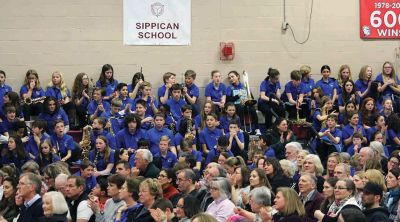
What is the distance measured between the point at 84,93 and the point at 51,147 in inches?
103

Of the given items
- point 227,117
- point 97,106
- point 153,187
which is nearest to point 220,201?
point 153,187

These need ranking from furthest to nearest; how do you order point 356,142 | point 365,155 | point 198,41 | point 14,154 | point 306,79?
1. point 198,41
2. point 306,79
3. point 356,142
4. point 14,154
5. point 365,155

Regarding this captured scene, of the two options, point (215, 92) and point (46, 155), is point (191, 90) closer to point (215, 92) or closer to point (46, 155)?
point (215, 92)

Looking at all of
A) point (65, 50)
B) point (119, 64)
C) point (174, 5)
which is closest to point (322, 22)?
point (174, 5)

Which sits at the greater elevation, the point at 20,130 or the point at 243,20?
the point at 243,20

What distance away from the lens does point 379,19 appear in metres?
16.2

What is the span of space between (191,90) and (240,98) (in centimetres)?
95

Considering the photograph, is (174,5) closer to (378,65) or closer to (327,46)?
(327,46)

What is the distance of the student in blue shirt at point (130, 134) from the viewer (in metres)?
13.0

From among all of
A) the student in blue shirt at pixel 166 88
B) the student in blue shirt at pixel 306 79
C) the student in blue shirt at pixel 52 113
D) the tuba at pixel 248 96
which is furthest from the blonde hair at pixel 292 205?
the student in blue shirt at pixel 306 79

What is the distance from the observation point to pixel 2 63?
15461 mm

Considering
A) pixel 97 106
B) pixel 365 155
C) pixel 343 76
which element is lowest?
pixel 365 155

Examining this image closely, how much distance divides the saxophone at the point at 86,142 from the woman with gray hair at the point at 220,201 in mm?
4630

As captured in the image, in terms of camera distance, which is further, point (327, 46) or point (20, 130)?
point (327, 46)
